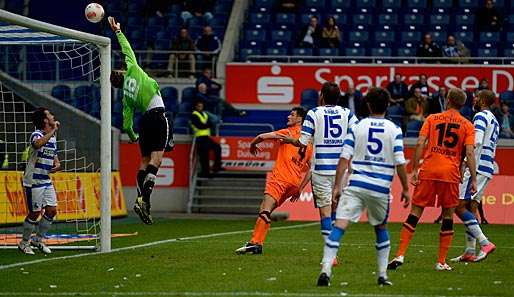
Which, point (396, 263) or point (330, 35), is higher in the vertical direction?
point (330, 35)

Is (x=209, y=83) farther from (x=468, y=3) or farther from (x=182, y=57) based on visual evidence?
(x=468, y=3)

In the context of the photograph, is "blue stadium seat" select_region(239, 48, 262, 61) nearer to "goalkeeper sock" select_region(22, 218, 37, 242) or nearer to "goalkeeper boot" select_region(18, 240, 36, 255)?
"goalkeeper sock" select_region(22, 218, 37, 242)

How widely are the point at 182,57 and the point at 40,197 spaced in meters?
16.3

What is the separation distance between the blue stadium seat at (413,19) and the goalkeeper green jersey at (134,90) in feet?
59.7

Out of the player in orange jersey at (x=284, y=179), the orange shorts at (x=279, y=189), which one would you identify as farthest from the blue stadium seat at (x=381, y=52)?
the orange shorts at (x=279, y=189)

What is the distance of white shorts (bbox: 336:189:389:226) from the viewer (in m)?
12.6

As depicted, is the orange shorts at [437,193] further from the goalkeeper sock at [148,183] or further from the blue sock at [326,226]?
the goalkeeper sock at [148,183]

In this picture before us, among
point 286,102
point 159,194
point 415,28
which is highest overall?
point 415,28

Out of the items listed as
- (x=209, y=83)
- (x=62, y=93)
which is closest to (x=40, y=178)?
(x=62, y=93)

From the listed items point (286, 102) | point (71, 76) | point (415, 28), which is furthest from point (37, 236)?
point (415, 28)

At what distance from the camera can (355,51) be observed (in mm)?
33250

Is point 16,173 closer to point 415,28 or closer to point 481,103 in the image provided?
point 481,103

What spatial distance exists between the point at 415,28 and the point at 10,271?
2123 cm

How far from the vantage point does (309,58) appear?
32938 millimetres
